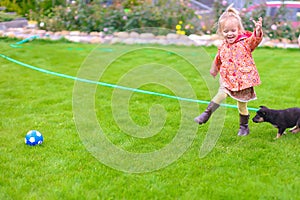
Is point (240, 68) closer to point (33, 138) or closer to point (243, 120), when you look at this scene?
point (243, 120)

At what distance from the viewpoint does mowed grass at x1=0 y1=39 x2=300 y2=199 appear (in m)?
3.02

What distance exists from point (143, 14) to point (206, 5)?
3712 mm

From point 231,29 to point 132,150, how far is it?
56.1 inches

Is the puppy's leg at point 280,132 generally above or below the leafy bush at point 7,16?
above

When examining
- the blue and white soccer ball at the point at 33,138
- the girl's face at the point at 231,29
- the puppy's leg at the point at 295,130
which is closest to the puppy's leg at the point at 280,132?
Answer: the puppy's leg at the point at 295,130

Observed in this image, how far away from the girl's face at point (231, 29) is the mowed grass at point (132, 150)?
557 millimetres

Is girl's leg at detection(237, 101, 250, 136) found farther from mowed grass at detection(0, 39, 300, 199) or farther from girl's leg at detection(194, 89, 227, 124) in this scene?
girl's leg at detection(194, 89, 227, 124)

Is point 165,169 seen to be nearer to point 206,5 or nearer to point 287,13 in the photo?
point 287,13

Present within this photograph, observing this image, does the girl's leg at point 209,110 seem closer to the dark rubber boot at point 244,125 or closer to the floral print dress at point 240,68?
the floral print dress at point 240,68

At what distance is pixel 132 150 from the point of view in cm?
376

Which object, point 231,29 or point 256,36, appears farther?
point 231,29

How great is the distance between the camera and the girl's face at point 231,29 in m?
3.92

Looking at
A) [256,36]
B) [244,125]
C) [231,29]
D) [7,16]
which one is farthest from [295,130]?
[7,16]

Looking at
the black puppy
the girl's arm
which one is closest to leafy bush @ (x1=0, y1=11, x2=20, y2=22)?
the girl's arm
